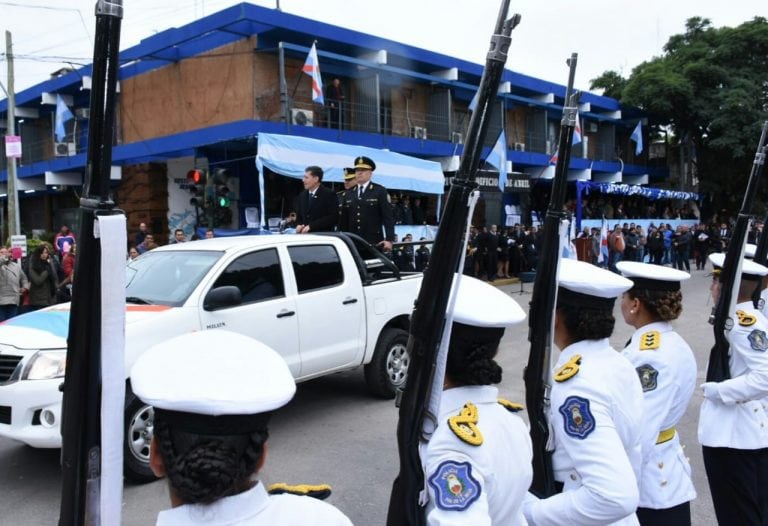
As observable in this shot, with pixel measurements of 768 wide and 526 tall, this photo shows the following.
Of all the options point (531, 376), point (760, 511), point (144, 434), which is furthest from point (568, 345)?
point (144, 434)

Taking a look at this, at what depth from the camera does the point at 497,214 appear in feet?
82.1

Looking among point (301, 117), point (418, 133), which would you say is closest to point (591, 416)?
point (301, 117)

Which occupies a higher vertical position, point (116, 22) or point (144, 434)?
point (116, 22)

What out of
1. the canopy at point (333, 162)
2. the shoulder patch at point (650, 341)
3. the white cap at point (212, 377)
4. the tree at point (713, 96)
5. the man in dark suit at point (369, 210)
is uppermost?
the tree at point (713, 96)

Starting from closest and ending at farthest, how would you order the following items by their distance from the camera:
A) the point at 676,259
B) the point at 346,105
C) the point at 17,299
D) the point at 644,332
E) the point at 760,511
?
the point at 644,332 < the point at 760,511 < the point at 17,299 < the point at 346,105 < the point at 676,259

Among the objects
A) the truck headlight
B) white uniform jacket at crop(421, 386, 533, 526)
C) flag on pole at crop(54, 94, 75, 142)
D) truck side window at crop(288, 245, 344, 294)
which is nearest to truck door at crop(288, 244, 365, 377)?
truck side window at crop(288, 245, 344, 294)

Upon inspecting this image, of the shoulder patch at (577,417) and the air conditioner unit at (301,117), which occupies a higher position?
the air conditioner unit at (301,117)

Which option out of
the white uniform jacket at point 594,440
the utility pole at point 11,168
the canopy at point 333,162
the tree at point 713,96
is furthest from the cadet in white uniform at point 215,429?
the tree at point 713,96

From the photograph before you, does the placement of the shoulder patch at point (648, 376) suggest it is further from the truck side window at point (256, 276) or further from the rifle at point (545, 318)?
the truck side window at point (256, 276)

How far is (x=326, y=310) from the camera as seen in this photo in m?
6.21

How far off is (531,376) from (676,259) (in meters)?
24.7

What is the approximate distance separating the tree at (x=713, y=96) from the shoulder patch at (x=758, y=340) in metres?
30.9

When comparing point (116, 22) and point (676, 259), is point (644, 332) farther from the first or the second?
point (676, 259)

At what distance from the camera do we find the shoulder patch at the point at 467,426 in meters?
1.70
